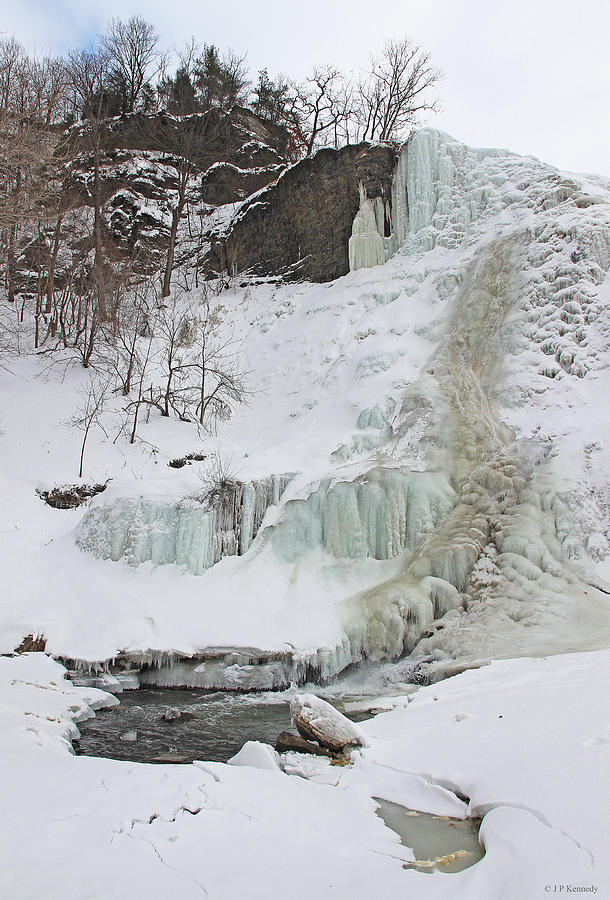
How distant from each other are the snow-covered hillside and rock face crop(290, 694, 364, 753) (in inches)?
110

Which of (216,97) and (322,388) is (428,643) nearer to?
(322,388)

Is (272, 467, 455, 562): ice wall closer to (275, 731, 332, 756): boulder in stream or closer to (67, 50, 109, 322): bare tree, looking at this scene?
(275, 731, 332, 756): boulder in stream

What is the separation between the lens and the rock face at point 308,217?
20.4 meters

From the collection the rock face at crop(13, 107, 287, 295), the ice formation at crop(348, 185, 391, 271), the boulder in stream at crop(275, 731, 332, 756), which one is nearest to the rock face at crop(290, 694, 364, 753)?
the boulder in stream at crop(275, 731, 332, 756)

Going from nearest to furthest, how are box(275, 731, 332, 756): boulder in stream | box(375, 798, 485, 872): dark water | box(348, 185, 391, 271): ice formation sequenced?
1. box(375, 798, 485, 872): dark water
2. box(275, 731, 332, 756): boulder in stream
3. box(348, 185, 391, 271): ice formation

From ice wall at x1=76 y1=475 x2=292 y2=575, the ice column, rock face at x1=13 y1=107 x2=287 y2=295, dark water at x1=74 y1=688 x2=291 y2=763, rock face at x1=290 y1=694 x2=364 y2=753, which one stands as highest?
rock face at x1=13 y1=107 x2=287 y2=295

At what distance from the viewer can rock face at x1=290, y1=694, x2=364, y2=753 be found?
16.7ft

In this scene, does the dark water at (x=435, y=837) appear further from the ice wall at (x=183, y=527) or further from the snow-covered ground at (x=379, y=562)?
the ice wall at (x=183, y=527)

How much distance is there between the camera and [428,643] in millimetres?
8312

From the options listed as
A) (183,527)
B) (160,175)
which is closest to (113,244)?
(160,175)

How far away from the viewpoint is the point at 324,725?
5359 millimetres

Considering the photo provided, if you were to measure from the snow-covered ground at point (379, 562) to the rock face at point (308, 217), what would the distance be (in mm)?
1421

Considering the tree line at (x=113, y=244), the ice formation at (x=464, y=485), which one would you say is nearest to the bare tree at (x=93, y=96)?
the tree line at (x=113, y=244)

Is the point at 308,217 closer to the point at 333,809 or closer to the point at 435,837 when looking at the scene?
the point at 333,809
